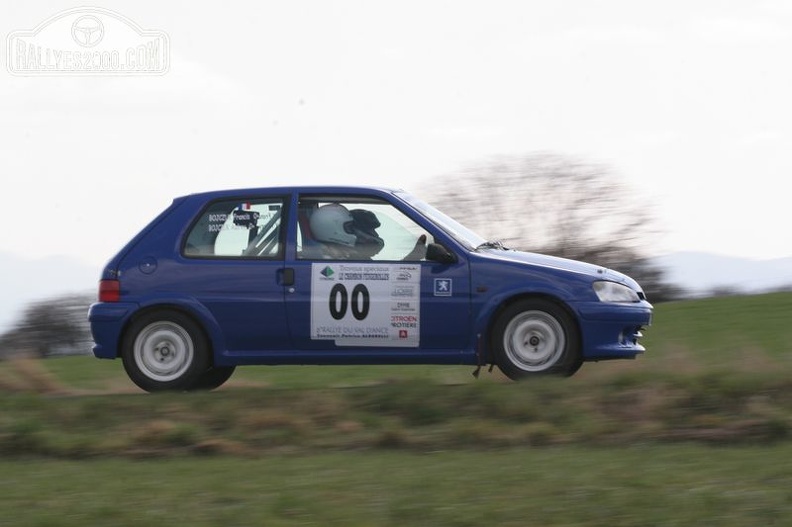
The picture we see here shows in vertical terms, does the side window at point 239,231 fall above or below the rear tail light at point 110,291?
above

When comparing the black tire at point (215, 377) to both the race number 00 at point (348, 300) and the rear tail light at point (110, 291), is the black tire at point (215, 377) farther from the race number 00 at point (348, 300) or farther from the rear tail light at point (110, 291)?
the race number 00 at point (348, 300)

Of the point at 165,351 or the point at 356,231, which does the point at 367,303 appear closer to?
the point at 356,231

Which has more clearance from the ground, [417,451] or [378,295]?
[378,295]

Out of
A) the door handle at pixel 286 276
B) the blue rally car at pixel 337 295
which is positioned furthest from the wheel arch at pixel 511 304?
the door handle at pixel 286 276

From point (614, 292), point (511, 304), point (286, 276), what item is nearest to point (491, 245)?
point (511, 304)

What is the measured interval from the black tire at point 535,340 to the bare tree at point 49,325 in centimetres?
1881

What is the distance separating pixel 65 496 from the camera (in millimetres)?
6980

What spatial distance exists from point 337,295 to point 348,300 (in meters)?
0.09

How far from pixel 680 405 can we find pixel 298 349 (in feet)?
10.0

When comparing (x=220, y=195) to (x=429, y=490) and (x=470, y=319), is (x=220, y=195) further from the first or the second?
(x=429, y=490)

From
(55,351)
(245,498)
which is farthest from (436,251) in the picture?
(55,351)

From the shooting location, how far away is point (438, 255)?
1021 centimetres

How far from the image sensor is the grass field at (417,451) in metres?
6.38

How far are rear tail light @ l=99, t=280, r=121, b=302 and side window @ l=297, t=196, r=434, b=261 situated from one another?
1462 millimetres
